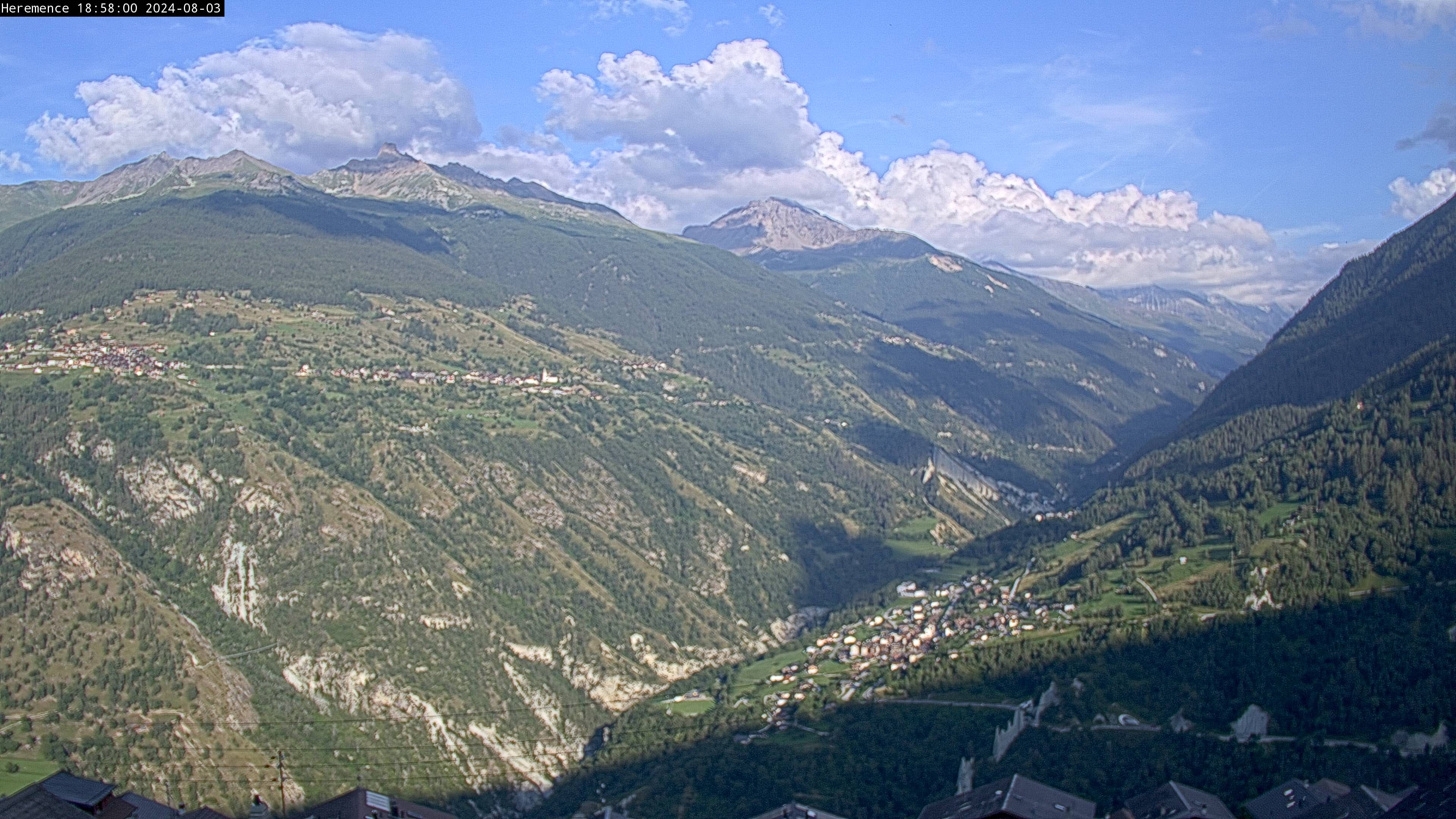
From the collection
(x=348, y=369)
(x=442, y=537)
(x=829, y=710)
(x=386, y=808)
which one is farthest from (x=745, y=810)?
(x=348, y=369)

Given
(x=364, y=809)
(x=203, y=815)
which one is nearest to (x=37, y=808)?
(x=203, y=815)

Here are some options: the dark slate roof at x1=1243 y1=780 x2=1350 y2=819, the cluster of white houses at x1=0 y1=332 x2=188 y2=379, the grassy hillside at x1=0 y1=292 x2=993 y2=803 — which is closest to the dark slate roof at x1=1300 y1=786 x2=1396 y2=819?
the dark slate roof at x1=1243 y1=780 x2=1350 y2=819

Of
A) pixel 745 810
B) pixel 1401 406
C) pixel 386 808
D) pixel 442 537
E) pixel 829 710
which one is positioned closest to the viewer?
pixel 386 808

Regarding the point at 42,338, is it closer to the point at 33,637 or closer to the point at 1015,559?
the point at 33,637

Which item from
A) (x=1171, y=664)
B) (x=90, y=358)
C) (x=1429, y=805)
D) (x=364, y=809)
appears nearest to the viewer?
(x=1429, y=805)

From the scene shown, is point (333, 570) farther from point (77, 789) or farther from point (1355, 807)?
point (1355, 807)

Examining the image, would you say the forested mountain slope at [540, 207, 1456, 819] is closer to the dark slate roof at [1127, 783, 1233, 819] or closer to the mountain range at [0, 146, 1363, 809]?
the dark slate roof at [1127, 783, 1233, 819]
